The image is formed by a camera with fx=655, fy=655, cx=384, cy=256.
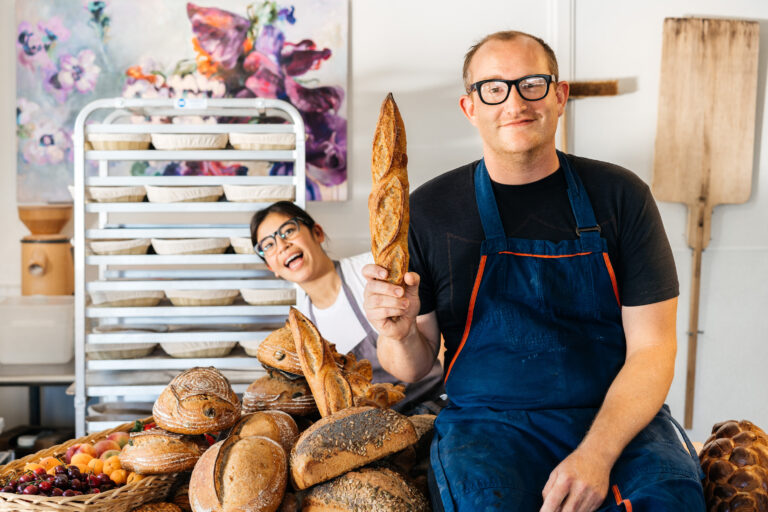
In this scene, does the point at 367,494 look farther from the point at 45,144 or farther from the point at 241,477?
the point at 45,144

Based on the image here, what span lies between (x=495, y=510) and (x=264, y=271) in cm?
181

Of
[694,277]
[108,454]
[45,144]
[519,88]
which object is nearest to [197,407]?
[108,454]

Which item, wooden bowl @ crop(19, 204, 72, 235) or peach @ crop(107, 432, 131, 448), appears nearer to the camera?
peach @ crop(107, 432, 131, 448)

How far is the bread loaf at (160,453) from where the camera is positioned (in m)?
1.36

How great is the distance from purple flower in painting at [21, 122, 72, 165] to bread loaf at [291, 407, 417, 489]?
2.52 meters

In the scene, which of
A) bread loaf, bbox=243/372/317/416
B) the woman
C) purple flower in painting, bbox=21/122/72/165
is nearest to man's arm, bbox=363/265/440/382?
bread loaf, bbox=243/372/317/416

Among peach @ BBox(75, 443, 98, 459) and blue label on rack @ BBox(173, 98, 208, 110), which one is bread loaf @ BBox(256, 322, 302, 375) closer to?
peach @ BBox(75, 443, 98, 459)

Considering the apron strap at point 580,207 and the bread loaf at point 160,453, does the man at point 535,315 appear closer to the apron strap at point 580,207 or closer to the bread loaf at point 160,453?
the apron strap at point 580,207

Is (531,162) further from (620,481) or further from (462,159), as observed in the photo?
(462,159)

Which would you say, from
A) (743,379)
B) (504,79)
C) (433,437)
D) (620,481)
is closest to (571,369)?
(620,481)

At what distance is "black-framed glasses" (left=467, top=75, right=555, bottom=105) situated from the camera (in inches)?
56.6

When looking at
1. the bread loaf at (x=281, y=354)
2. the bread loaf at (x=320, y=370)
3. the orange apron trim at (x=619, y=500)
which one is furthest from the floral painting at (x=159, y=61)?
the orange apron trim at (x=619, y=500)

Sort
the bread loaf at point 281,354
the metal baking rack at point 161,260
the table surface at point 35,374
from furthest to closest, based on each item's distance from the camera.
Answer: the table surface at point 35,374 → the metal baking rack at point 161,260 → the bread loaf at point 281,354

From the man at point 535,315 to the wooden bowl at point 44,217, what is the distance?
2196mm
